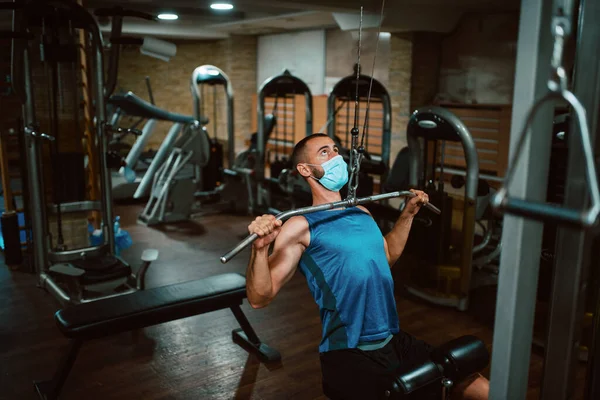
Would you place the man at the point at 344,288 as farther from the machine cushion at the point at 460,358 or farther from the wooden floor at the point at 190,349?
the wooden floor at the point at 190,349

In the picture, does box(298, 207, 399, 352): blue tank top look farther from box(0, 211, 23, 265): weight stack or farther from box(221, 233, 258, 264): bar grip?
box(0, 211, 23, 265): weight stack

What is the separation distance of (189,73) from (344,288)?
8.29 meters

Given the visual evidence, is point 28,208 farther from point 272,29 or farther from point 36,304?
point 272,29

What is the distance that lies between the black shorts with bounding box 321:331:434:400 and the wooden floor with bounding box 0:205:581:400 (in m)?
0.83

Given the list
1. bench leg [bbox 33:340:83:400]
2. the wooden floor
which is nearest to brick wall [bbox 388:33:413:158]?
the wooden floor

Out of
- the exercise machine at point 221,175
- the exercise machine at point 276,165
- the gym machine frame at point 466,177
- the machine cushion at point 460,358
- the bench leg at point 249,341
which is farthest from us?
the exercise machine at point 221,175

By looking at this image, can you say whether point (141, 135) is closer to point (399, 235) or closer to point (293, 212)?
point (399, 235)

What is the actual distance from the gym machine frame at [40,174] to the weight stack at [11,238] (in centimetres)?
55

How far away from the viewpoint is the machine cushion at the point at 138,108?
19.0ft

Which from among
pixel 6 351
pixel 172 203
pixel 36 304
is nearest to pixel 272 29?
pixel 172 203

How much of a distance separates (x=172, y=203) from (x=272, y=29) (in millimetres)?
3401

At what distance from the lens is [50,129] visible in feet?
13.7

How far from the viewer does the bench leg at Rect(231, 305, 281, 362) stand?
3.05m

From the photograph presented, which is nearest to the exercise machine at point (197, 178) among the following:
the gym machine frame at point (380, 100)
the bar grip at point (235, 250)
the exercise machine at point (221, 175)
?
the exercise machine at point (221, 175)
